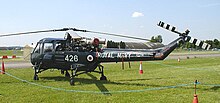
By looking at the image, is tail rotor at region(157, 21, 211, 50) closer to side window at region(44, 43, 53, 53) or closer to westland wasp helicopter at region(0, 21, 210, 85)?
westland wasp helicopter at region(0, 21, 210, 85)

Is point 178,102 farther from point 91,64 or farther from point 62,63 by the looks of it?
point 62,63

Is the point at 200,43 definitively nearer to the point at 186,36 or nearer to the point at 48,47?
the point at 186,36

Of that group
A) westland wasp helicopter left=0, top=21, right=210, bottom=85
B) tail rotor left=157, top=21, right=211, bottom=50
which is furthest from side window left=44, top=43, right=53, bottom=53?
tail rotor left=157, top=21, right=211, bottom=50

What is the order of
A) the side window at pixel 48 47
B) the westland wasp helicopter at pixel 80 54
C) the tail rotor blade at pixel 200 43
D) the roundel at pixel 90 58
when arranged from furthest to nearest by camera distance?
the side window at pixel 48 47 → the roundel at pixel 90 58 → the westland wasp helicopter at pixel 80 54 → the tail rotor blade at pixel 200 43

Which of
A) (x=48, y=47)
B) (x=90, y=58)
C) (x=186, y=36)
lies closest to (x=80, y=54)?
(x=90, y=58)

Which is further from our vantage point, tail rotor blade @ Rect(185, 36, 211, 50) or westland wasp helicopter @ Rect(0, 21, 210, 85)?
westland wasp helicopter @ Rect(0, 21, 210, 85)

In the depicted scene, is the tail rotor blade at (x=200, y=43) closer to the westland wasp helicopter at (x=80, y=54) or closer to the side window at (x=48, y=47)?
the westland wasp helicopter at (x=80, y=54)

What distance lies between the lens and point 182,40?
34.6 feet

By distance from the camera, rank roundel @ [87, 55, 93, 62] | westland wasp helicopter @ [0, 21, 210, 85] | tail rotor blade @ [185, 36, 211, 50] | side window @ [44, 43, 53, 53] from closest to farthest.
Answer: tail rotor blade @ [185, 36, 211, 50] < westland wasp helicopter @ [0, 21, 210, 85] < roundel @ [87, 55, 93, 62] < side window @ [44, 43, 53, 53]

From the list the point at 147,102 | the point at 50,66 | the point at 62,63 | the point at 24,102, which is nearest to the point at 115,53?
the point at 62,63

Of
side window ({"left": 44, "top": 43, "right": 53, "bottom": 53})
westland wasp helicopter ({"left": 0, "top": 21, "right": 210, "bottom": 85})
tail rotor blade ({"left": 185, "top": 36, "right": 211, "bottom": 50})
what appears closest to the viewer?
tail rotor blade ({"left": 185, "top": 36, "right": 211, "bottom": 50})

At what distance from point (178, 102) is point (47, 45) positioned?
772 centimetres

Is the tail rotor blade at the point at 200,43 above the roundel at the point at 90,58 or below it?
above

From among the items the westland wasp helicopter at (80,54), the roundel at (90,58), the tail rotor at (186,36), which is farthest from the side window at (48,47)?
the tail rotor at (186,36)
